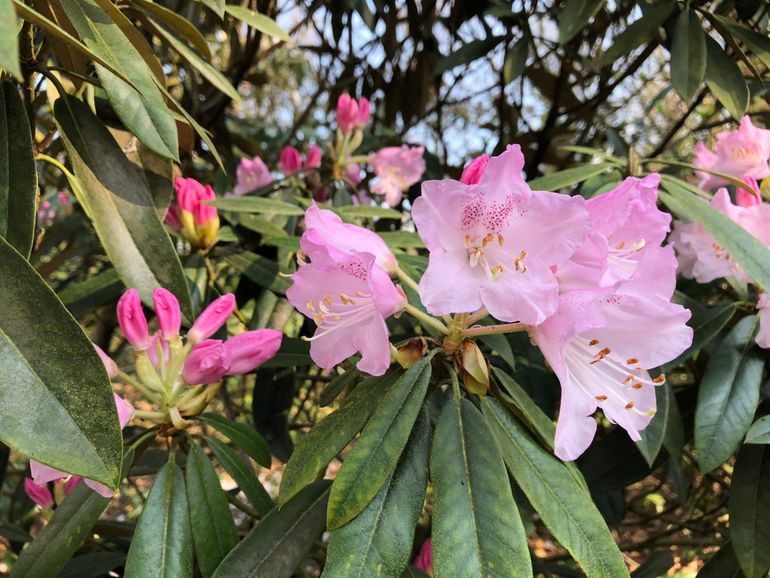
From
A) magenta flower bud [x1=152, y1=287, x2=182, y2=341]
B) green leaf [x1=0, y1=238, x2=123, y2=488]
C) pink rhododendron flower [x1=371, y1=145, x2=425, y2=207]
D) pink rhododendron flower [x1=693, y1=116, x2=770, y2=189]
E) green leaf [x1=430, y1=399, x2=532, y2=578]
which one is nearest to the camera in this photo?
green leaf [x1=0, y1=238, x2=123, y2=488]

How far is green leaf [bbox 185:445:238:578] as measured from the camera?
27.3 inches

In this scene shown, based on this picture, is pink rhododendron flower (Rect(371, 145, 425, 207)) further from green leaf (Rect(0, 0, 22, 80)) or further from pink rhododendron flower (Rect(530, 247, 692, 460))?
green leaf (Rect(0, 0, 22, 80))

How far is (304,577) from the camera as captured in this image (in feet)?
3.20

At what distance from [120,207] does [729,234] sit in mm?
780

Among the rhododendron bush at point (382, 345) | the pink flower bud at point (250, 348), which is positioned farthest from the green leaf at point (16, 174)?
the pink flower bud at point (250, 348)

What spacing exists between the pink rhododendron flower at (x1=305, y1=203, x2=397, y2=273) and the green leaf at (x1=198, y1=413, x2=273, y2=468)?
1.00ft

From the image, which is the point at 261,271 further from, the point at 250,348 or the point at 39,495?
the point at 39,495

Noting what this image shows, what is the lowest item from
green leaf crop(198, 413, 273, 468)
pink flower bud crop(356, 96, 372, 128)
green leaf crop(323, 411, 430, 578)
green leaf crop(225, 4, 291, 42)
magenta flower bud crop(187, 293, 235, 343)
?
green leaf crop(198, 413, 273, 468)

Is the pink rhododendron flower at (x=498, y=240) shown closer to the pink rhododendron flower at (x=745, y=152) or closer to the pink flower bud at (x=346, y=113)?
the pink rhododendron flower at (x=745, y=152)

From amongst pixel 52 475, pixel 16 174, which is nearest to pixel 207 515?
pixel 52 475

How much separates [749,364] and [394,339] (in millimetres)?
518

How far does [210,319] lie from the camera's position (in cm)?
84

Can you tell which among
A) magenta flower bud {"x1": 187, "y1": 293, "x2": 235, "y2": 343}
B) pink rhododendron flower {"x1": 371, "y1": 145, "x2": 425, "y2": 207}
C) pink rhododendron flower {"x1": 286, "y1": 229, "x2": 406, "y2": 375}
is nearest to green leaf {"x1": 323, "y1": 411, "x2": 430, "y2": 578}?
pink rhododendron flower {"x1": 286, "y1": 229, "x2": 406, "y2": 375}

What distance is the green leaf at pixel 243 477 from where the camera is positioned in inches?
31.6
